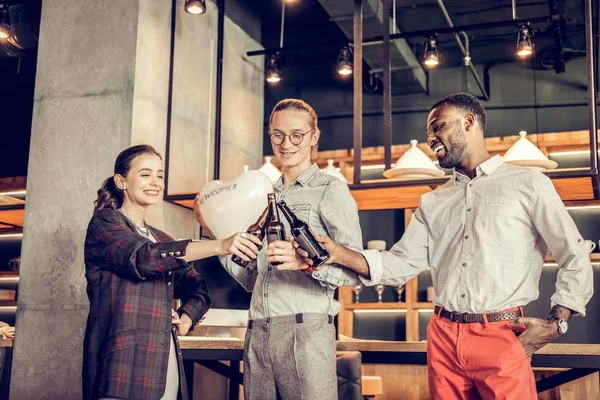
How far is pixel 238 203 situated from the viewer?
2238 mm

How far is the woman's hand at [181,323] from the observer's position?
2514 mm

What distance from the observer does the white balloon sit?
7.34 feet

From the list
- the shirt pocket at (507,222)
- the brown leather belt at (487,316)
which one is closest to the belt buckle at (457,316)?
the brown leather belt at (487,316)

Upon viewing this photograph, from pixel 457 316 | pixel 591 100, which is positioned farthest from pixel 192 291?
pixel 591 100

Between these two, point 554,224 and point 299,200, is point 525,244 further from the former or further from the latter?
point 299,200

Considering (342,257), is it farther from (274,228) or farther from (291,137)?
(291,137)

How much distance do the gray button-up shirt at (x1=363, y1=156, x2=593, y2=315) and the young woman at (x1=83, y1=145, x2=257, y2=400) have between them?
0.60 meters

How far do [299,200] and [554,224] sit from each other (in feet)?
2.54

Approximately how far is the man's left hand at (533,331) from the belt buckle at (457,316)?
0.13 m

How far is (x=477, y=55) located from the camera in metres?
7.14

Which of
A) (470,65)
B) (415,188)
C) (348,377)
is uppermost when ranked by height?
(470,65)

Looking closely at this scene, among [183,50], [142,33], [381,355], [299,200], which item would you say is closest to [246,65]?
[183,50]

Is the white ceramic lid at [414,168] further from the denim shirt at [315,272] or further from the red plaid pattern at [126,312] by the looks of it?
the red plaid pattern at [126,312]

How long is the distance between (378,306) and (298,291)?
4412 millimetres
